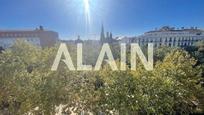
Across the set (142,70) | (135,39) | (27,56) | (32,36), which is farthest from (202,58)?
(135,39)

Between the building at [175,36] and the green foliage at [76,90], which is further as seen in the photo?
the building at [175,36]

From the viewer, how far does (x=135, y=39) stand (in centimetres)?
9669

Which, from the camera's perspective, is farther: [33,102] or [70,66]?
[70,66]

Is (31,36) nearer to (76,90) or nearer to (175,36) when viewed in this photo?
(175,36)

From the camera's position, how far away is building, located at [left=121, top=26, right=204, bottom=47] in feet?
296

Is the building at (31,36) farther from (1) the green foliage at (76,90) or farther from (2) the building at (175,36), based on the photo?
(1) the green foliage at (76,90)

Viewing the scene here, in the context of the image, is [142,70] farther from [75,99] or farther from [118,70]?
[75,99]

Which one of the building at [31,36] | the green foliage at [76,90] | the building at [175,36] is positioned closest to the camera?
the green foliage at [76,90]

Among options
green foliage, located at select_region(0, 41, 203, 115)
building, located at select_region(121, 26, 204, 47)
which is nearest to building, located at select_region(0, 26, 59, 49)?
building, located at select_region(121, 26, 204, 47)

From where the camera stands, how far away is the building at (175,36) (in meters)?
90.3

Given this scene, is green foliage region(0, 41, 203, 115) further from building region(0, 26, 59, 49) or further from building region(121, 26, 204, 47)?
building region(121, 26, 204, 47)

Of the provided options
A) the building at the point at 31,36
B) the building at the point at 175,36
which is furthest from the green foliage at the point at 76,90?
the building at the point at 175,36

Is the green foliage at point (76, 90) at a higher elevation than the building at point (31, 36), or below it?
below

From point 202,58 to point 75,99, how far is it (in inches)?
1091
